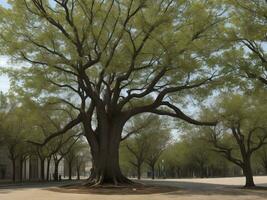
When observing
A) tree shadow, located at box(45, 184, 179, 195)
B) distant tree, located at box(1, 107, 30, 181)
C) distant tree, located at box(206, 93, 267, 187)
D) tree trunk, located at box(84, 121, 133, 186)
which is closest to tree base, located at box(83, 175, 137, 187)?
tree trunk, located at box(84, 121, 133, 186)

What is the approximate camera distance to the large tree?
1200 inches

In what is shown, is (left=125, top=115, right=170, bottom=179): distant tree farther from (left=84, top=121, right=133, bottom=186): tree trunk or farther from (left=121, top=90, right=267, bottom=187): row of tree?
(left=84, top=121, right=133, bottom=186): tree trunk

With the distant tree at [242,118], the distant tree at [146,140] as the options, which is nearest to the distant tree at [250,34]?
the distant tree at [242,118]

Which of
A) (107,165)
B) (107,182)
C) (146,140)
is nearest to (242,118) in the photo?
(107,165)

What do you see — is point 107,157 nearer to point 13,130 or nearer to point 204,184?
point 204,184

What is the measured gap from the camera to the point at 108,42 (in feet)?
105

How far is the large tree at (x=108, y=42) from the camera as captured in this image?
100 feet

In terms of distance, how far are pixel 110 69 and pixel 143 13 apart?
4287mm

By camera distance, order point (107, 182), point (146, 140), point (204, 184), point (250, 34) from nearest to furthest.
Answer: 1. point (250, 34)
2. point (107, 182)
3. point (204, 184)
4. point (146, 140)

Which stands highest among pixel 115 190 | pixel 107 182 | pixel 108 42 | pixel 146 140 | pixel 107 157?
pixel 108 42

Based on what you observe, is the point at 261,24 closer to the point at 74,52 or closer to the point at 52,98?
the point at 74,52

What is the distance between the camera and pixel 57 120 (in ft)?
188

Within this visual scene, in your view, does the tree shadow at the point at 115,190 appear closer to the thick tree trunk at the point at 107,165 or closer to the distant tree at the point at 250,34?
the thick tree trunk at the point at 107,165

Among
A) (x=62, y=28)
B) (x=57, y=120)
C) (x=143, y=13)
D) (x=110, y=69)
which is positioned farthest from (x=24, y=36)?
(x=57, y=120)
